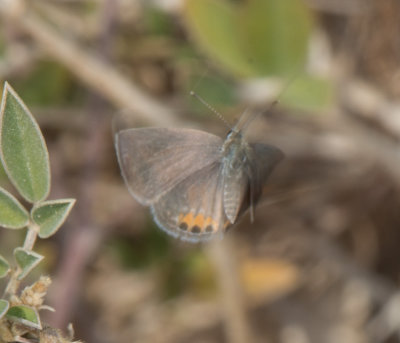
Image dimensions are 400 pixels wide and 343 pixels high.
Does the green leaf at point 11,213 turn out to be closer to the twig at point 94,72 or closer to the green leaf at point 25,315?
the green leaf at point 25,315

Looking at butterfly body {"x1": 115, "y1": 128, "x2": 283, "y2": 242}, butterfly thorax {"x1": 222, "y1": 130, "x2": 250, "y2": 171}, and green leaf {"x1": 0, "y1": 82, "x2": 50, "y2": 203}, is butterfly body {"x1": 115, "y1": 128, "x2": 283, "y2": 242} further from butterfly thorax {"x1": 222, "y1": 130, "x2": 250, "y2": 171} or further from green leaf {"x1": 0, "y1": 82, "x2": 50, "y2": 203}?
green leaf {"x1": 0, "y1": 82, "x2": 50, "y2": 203}

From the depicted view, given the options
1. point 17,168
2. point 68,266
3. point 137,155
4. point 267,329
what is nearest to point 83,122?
point 68,266

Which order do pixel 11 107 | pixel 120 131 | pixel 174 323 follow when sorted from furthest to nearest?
pixel 174 323 → pixel 120 131 → pixel 11 107

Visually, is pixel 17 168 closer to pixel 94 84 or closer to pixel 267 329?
pixel 94 84

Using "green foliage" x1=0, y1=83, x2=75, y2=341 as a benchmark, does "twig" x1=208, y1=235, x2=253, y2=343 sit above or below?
below

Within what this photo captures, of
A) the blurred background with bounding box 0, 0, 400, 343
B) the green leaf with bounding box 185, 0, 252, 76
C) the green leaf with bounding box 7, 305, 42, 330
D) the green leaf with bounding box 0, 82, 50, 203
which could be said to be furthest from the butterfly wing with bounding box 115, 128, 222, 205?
the green leaf with bounding box 185, 0, 252, 76
